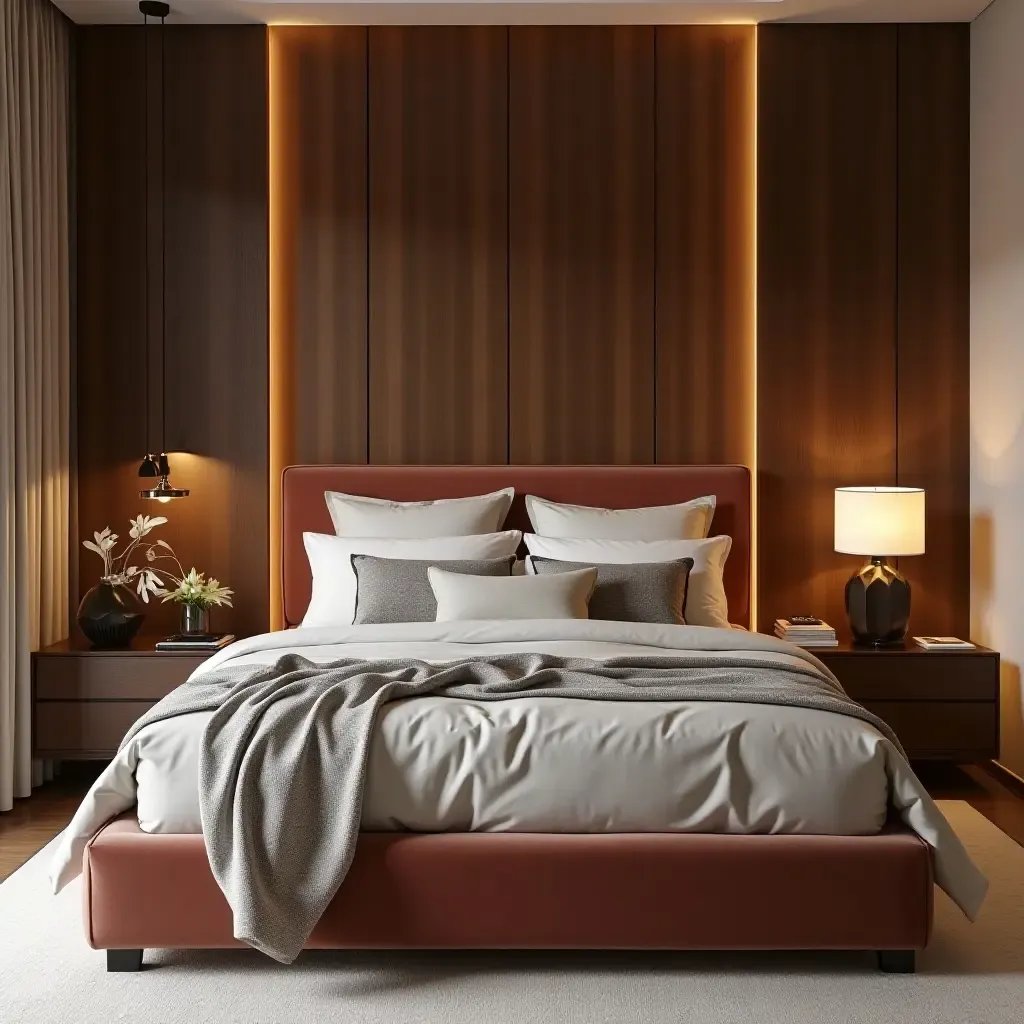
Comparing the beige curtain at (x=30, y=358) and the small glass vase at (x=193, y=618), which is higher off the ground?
the beige curtain at (x=30, y=358)

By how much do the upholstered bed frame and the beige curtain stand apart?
1664 millimetres

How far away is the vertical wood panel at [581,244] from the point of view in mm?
4684

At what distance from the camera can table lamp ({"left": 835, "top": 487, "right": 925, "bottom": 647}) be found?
4.27 metres

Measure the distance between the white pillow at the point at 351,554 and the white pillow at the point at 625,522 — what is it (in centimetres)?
18

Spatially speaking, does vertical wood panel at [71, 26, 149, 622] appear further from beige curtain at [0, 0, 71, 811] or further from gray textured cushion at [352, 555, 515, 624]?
gray textured cushion at [352, 555, 515, 624]

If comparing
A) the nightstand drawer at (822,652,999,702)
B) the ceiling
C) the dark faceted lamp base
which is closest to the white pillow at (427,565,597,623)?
the nightstand drawer at (822,652,999,702)

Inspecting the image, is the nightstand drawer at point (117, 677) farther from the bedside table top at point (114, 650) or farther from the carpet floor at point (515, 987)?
the carpet floor at point (515, 987)

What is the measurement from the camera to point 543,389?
15.5ft

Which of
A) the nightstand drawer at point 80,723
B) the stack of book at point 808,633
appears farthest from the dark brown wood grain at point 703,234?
the nightstand drawer at point 80,723

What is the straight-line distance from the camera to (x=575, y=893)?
2570 mm

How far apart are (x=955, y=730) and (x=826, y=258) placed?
1.92m

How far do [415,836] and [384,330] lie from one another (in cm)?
261

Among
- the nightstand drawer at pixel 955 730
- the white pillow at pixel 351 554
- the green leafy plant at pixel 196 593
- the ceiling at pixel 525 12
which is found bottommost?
the nightstand drawer at pixel 955 730

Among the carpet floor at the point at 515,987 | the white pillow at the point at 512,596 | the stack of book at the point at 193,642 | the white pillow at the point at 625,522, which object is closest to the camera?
the carpet floor at the point at 515,987
